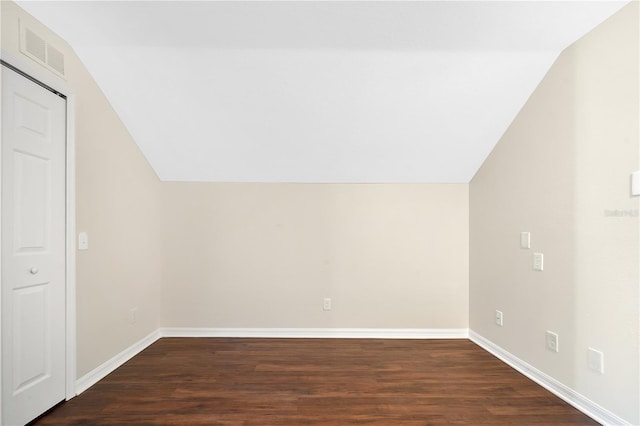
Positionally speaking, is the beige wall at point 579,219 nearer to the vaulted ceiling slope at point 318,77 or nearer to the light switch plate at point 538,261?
the light switch plate at point 538,261

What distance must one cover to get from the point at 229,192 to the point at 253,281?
38.5 inches

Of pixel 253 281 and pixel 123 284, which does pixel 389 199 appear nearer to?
pixel 253 281

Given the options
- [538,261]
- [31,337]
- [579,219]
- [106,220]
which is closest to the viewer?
[31,337]

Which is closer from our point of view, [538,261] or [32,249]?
[32,249]

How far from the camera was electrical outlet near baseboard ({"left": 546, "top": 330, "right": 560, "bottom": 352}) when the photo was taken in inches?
85.4

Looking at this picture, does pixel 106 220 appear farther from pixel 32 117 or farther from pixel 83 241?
pixel 32 117

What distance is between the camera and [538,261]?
2.35m

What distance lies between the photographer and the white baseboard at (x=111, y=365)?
2.20 meters

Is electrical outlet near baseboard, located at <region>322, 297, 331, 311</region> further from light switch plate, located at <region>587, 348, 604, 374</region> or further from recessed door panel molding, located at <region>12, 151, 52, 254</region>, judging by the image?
recessed door panel molding, located at <region>12, 151, 52, 254</region>

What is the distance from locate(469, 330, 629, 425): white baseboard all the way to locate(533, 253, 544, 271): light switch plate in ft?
2.48

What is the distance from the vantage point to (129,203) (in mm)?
2789

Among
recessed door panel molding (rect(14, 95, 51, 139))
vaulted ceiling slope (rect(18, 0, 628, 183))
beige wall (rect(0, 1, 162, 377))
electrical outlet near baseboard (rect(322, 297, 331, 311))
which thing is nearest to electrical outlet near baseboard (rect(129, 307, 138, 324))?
beige wall (rect(0, 1, 162, 377))

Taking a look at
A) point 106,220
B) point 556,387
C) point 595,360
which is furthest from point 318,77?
point 556,387

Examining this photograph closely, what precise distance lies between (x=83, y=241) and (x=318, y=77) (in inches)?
81.0
